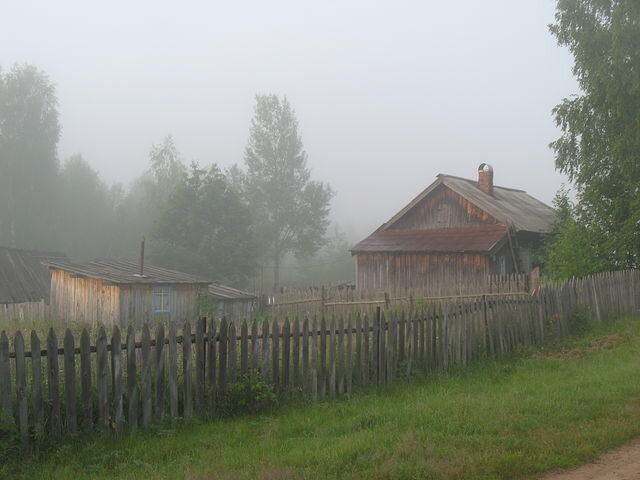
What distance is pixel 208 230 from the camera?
49125mm

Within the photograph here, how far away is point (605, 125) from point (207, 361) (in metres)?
21.8

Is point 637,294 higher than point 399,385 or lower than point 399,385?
higher

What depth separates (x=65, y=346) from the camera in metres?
6.79

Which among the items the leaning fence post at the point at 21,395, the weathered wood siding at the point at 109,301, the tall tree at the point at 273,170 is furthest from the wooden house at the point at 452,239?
the tall tree at the point at 273,170

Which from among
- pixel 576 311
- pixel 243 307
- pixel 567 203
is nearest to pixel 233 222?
pixel 243 307

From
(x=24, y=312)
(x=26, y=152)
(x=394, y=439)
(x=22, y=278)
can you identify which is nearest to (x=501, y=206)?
(x=24, y=312)

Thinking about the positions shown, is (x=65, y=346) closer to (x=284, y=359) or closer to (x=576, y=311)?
(x=284, y=359)

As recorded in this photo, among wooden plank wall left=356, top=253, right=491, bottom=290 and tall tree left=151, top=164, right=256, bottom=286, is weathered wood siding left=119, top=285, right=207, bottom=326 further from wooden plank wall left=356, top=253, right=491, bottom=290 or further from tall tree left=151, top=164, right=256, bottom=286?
tall tree left=151, top=164, right=256, bottom=286

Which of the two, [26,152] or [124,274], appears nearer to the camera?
[124,274]

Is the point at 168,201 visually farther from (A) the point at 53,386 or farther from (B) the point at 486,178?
(A) the point at 53,386

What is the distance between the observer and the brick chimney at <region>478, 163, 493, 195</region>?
3272 centimetres

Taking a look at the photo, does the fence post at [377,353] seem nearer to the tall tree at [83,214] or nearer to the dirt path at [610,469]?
the dirt path at [610,469]

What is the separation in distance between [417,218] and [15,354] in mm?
26968

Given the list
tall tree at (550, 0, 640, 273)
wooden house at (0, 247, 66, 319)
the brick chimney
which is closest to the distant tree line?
wooden house at (0, 247, 66, 319)
